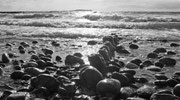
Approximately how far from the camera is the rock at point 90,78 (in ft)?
14.0

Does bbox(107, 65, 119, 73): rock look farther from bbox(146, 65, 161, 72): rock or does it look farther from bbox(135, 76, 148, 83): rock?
bbox(146, 65, 161, 72): rock

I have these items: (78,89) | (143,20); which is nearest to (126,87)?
(78,89)

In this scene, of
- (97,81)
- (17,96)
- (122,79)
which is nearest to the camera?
(17,96)

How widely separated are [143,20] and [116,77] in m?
15.3

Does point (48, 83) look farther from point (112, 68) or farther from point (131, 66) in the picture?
point (131, 66)

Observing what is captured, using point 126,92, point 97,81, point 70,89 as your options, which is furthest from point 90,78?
point 126,92

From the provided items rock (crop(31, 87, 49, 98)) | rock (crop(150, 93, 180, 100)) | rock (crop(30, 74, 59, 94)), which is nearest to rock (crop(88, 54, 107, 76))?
rock (crop(30, 74, 59, 94))

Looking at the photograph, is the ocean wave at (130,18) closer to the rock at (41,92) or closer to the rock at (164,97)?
the rock at (41,92)

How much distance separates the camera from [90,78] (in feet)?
14.1

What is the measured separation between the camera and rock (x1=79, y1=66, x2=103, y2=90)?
428 cm

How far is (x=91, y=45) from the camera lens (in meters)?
9.46

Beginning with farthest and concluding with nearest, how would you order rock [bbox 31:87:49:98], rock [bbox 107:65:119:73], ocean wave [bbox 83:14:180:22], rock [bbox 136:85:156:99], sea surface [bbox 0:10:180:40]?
ocean wave [bbox 83:14:180:22], sea surface [bbox 0:10:180:40], rock [bbox 107:65:119:73], rock [bbox 31:87:49:98], rock [bbox 136:85:156:99]

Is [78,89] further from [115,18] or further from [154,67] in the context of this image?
[115,18]

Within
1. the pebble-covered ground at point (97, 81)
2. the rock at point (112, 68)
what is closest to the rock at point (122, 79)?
the pebble-covered ground at point (97, 81)
